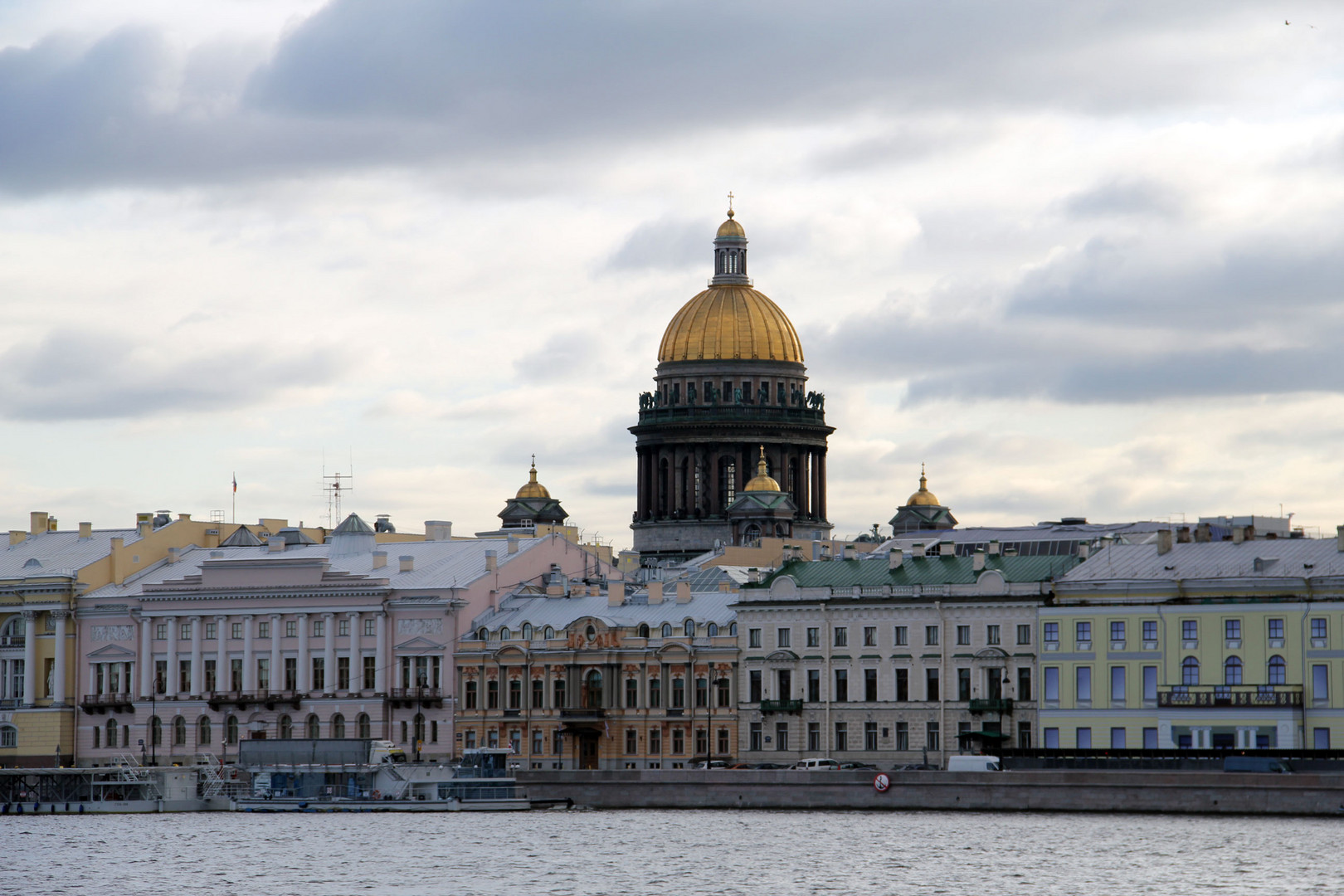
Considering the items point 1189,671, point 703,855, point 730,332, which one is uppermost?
point 730,332

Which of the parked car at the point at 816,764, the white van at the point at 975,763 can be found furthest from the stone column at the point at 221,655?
the white van at the point at 975,763

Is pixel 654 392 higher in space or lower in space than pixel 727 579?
higher

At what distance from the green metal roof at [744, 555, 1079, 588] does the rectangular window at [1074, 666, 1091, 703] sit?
143 inches

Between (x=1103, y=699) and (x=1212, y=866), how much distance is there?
2297 centimetres

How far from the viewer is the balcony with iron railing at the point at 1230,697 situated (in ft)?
270

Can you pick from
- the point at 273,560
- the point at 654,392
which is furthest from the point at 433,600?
the point at 654,392

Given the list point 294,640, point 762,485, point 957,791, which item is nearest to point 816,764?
point 957,791

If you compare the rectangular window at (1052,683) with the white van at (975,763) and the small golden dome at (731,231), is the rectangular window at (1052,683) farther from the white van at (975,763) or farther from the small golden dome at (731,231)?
the small golden dome at (731,231)

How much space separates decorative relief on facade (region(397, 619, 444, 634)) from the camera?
100438 mm

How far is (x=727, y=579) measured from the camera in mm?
100938

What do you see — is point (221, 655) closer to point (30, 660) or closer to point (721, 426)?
point (30, 660)

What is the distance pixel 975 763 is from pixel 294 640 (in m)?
30.5

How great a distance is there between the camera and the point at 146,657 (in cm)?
10662

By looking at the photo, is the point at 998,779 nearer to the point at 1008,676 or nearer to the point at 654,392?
the point at 1008,676
